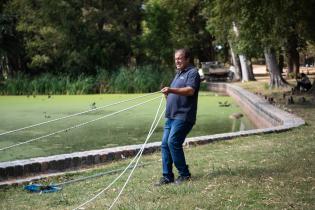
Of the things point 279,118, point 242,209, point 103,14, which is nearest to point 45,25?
point 103,14

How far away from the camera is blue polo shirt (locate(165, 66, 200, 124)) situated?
20.0ft

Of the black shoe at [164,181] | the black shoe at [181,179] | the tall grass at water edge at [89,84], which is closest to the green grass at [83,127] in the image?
the black shoe at [164,181]

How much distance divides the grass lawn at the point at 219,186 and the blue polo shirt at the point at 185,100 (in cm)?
76

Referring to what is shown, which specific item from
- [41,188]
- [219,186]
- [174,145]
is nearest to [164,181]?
[174,145]

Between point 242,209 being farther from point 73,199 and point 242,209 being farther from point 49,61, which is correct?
point 49,61

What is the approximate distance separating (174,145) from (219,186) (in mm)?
679

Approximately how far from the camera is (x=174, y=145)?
6.11 metres

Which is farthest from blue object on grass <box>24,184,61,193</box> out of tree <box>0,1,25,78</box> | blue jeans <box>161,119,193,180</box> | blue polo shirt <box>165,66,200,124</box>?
tree <box>0,1,25,78</box>

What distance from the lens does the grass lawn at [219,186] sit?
5191 mm

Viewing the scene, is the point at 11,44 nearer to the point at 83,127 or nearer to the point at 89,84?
the point at 89,84

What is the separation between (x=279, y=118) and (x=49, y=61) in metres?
21.5

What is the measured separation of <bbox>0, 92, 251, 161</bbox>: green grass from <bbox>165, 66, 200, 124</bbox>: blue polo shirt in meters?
4.24

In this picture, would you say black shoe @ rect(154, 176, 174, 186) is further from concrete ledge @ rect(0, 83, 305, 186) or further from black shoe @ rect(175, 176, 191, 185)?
concrete ledge @ rect(0, 83, 305, 186)

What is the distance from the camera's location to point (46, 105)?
68.0 feet
